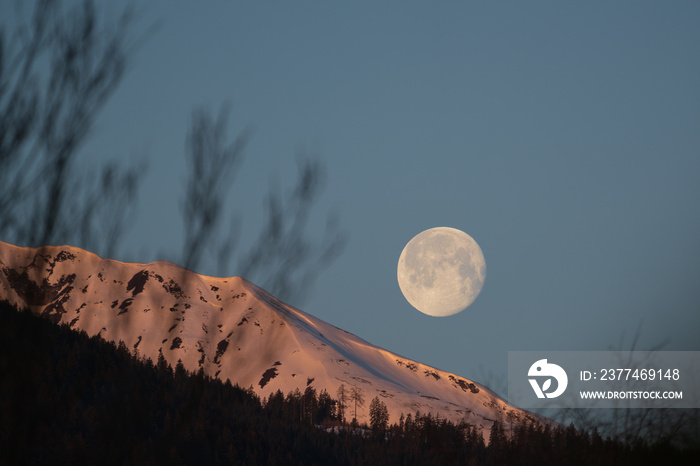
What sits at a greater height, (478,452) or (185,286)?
(478,452)

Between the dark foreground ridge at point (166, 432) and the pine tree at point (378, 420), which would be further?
the pine tree at point (378, 420)

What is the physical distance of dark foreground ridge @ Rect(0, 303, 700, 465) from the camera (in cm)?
507

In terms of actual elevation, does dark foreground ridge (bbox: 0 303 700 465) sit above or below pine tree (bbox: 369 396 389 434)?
below

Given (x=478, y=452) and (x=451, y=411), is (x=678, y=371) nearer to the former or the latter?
(x=478, y=452)

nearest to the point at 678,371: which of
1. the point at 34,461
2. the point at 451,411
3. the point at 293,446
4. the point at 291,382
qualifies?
the point at 34,461

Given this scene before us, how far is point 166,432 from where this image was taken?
19.1 feet

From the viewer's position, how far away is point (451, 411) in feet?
442

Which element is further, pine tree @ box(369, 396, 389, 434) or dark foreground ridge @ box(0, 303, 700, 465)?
pine tree @ box(369, 396, 389, 434)

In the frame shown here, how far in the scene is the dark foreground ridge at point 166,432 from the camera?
5074mm

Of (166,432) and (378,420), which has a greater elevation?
(378,420)

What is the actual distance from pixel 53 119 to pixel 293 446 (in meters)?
20.2

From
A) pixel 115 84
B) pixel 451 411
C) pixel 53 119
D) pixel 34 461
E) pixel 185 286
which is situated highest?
pixel 451 411

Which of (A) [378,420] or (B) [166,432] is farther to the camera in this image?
(A) [378,420]

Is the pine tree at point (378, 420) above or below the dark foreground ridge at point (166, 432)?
above
